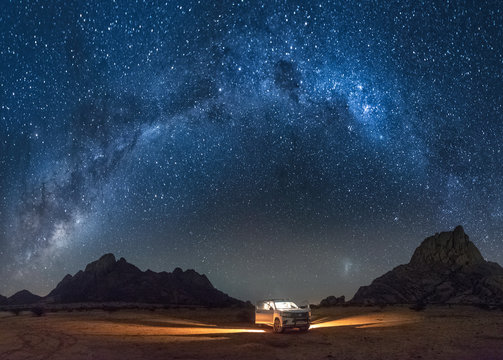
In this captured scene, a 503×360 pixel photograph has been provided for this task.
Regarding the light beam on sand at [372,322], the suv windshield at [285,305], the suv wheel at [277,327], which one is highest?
the suv windshield at [285,305]

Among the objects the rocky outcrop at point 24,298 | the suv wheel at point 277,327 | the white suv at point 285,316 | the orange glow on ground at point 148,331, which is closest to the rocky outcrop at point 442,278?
A: the orange glow on ground at point 148,331

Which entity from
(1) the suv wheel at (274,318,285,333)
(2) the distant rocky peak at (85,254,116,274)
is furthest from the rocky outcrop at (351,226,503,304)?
(2) the distant rocky peak at (85,254,116,274)

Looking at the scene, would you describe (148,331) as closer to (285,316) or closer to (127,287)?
(285,316)

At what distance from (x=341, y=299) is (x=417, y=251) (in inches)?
1336

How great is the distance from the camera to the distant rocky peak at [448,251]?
8201 centimetres

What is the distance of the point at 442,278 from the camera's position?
75.3m

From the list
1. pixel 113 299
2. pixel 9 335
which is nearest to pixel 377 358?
pixel 9 335

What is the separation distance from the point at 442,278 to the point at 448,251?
38.5 ft

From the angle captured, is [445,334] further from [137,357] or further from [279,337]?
[137,357]

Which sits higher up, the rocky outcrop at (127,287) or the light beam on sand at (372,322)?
the rocky outcrop at (127,287)

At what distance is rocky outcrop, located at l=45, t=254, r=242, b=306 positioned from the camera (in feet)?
330

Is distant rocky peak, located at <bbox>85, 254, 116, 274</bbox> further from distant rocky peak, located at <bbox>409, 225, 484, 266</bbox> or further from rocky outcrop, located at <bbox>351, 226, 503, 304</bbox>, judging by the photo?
distant rocky peak, located at <bbox>409, 225, 484, 266</bbox>

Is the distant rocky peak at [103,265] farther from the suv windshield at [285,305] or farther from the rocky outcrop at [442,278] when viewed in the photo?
the suv windshield at [285,305]

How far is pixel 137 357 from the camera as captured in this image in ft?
40.5
